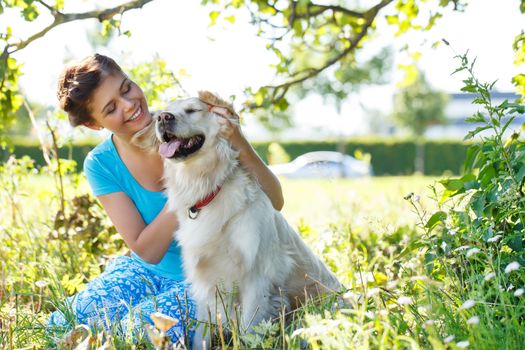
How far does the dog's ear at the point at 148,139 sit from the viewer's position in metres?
3.12

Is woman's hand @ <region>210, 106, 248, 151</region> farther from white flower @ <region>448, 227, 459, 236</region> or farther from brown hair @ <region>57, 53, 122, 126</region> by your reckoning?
white flower @ <region>448, 227, 459, 236</region>

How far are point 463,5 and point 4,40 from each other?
2846mm

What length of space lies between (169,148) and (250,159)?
0.39 metres

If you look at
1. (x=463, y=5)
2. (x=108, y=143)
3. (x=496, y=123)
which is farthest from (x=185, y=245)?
(x=463, y=5)

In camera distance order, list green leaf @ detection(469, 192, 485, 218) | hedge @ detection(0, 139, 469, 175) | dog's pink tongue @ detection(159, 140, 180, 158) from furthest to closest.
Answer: hedge @ detection(0, 139, 469, 175) → dog's pink tongue @ detection(159, 140, 180, 158) → green leaf @ detection(469, 192, 485, 218)

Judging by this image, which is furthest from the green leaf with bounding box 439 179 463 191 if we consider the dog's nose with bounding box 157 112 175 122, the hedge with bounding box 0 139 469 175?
the hedge with bounding box 0 139 469 175

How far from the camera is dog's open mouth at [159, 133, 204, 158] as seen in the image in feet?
9.66

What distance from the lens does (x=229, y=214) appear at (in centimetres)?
292

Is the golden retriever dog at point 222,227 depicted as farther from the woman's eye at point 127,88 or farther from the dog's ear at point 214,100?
the woman's eye at point 127,88

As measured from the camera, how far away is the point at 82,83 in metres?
3.11

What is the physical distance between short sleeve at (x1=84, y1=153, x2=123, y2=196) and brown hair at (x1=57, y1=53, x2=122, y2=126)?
23cm

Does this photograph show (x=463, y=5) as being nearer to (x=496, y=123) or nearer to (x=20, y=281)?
(x=496, y=123)

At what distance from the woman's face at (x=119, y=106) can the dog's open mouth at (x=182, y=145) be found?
0.24 meters

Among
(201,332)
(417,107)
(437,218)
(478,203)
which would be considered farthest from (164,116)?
(417,107)
